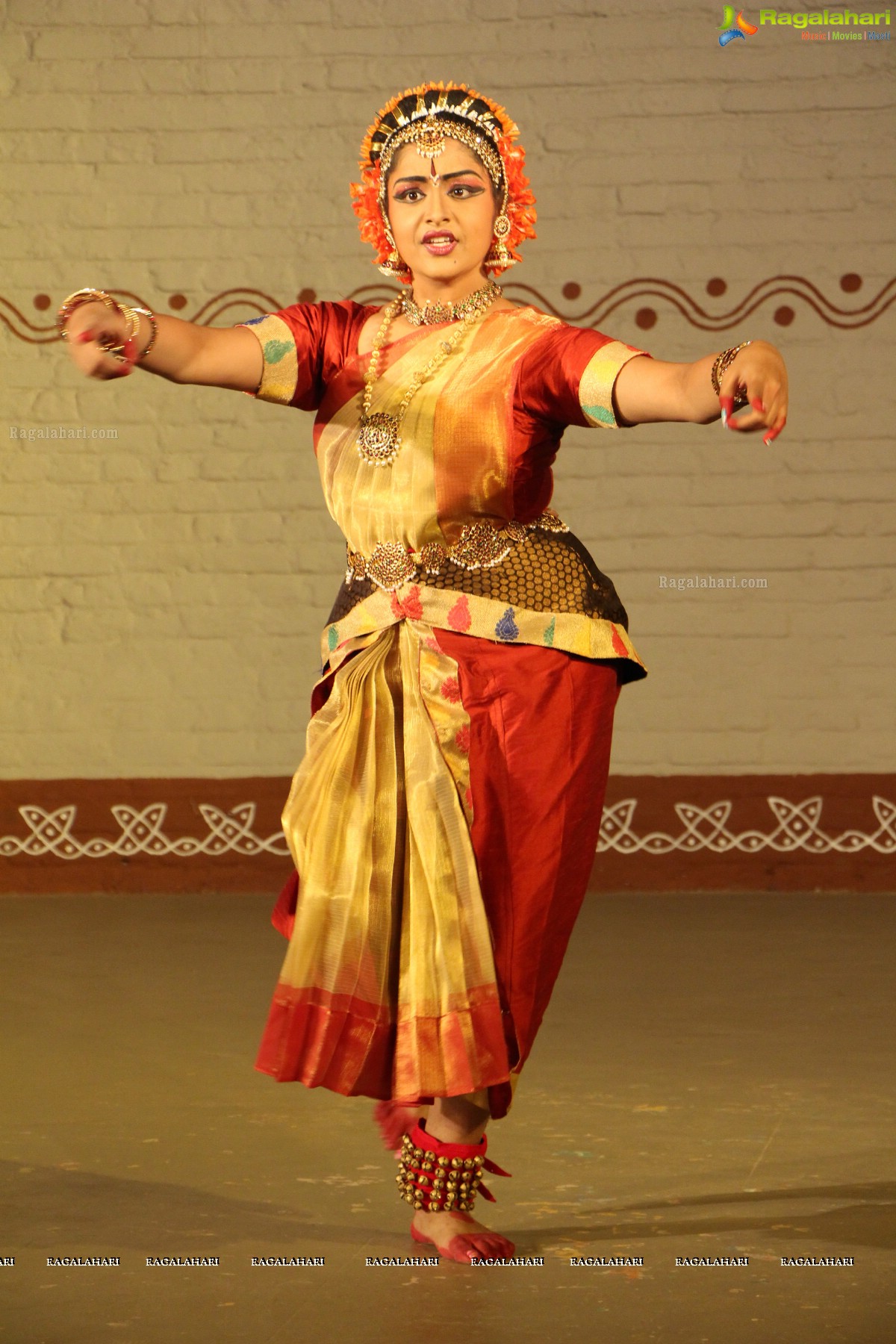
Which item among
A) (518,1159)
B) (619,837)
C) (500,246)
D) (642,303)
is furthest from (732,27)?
(518,1159)

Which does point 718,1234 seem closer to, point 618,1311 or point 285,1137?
point 618,1311

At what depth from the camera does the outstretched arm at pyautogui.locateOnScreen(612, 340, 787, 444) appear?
188 centimetres

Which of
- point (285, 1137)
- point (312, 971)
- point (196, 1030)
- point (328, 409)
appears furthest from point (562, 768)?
point (196, 1030)

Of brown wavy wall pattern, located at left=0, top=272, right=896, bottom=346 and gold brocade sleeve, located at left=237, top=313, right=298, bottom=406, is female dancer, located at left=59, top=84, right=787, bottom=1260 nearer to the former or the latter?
gold brocade sleeve, located at left=237, top=313, right=298, bottom=406

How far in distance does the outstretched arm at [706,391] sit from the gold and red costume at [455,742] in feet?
0.11

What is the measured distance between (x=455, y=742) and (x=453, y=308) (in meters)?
0.61

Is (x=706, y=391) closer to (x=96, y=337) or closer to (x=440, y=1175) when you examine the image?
(x=96, y=337)

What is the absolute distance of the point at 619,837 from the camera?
5168 millimetres

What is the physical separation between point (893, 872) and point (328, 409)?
3290 millimetres

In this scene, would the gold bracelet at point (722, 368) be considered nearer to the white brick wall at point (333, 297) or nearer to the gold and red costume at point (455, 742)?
the gold and red costume at point (455, 742)

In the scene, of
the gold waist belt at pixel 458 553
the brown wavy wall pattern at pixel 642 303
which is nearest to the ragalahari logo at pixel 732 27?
the brown wavy wall pattern at pixel 642 303

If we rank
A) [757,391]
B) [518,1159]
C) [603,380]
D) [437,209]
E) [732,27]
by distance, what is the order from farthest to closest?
[732,27] → [518,1159] → [437,209] → [603,380] → [757,391]

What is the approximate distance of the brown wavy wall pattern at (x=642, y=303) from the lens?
5137 millimetres

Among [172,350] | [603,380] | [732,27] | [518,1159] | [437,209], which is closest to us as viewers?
[603,380]
